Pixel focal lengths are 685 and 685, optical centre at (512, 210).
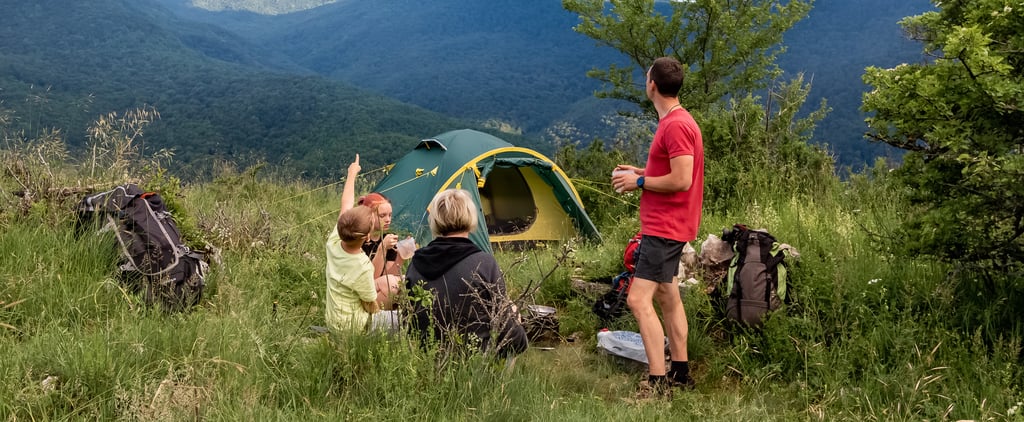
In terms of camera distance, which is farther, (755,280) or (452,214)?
(755,280)

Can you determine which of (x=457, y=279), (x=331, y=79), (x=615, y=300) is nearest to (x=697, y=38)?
(x=615, y=300)

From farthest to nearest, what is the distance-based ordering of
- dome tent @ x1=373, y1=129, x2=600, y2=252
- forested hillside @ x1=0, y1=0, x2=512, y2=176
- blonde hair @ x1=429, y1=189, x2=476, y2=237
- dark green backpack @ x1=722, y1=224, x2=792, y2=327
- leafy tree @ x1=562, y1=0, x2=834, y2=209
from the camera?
forested hillside @ x1=0, y1=0, x2=512, y2=176 → leafy tree @ x1=562, y1=0, x2=834, y2=209 → dome tent @ x1=373, y1=129, x2=600, y2=252 → dark green backpack @ x1=722, y1=224, x2=792, y2=327 → blonde hair @ x1=429, y1=189, x2=476, y2=237

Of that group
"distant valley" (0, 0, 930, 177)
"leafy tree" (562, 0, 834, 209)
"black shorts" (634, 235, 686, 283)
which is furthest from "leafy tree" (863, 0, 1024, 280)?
"leafy tree" (562, 0, 834, 209)

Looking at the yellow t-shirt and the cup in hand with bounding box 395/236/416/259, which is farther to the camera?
the cup in hand with bounding box 395/236/416/259

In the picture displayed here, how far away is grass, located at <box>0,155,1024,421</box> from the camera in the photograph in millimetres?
2691

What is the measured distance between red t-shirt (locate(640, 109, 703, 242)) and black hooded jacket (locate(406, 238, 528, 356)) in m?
0.84

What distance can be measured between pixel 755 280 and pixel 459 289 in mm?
1716

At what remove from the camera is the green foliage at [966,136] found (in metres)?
3.05

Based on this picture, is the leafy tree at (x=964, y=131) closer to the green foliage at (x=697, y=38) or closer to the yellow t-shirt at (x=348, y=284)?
the yellow t-shirt at (x=348, y=284)

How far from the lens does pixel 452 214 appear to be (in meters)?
3.22

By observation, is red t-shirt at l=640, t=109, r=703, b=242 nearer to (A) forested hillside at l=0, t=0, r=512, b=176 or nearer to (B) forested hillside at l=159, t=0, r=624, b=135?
(A) forested hillside at l=0, t=0, r=512, b=176

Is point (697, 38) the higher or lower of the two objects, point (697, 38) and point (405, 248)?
the higher

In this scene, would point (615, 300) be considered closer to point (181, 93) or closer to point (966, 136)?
point (966, 136)

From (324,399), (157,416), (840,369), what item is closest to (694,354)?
(840,369)
